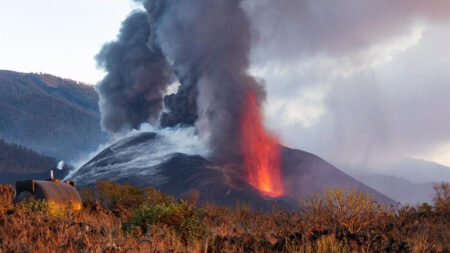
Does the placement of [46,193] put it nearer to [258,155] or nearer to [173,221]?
[173,221]

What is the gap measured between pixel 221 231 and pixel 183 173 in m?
98.9

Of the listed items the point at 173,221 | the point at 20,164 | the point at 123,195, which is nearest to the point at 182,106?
the point at 123,195

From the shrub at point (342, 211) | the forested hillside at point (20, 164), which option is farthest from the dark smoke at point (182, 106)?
the shrub at point (342, 211)

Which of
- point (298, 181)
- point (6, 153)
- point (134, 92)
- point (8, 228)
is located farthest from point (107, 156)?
point (8, 228)

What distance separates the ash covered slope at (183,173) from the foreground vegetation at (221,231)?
76.4m

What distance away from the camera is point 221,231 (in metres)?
19.2

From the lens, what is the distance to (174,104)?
13262cm

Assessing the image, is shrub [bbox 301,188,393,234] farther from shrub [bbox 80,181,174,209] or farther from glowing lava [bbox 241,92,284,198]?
glowing lava [bbox 241,92,284,198]

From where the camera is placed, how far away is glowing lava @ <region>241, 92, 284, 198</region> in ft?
397

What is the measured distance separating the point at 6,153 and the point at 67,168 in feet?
171

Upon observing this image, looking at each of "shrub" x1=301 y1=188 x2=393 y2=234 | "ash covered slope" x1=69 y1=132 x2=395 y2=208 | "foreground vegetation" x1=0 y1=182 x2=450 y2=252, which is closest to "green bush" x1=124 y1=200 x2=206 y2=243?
Answer: "foreground vegetation" x1=0 y1=182 x2=450 y2=252

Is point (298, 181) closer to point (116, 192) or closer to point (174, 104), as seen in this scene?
point (174, 104)

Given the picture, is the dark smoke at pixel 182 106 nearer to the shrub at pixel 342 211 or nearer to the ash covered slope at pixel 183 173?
the ash covered slope at pixel 183 173

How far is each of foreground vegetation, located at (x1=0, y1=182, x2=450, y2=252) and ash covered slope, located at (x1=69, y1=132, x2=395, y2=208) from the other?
3010 inches
